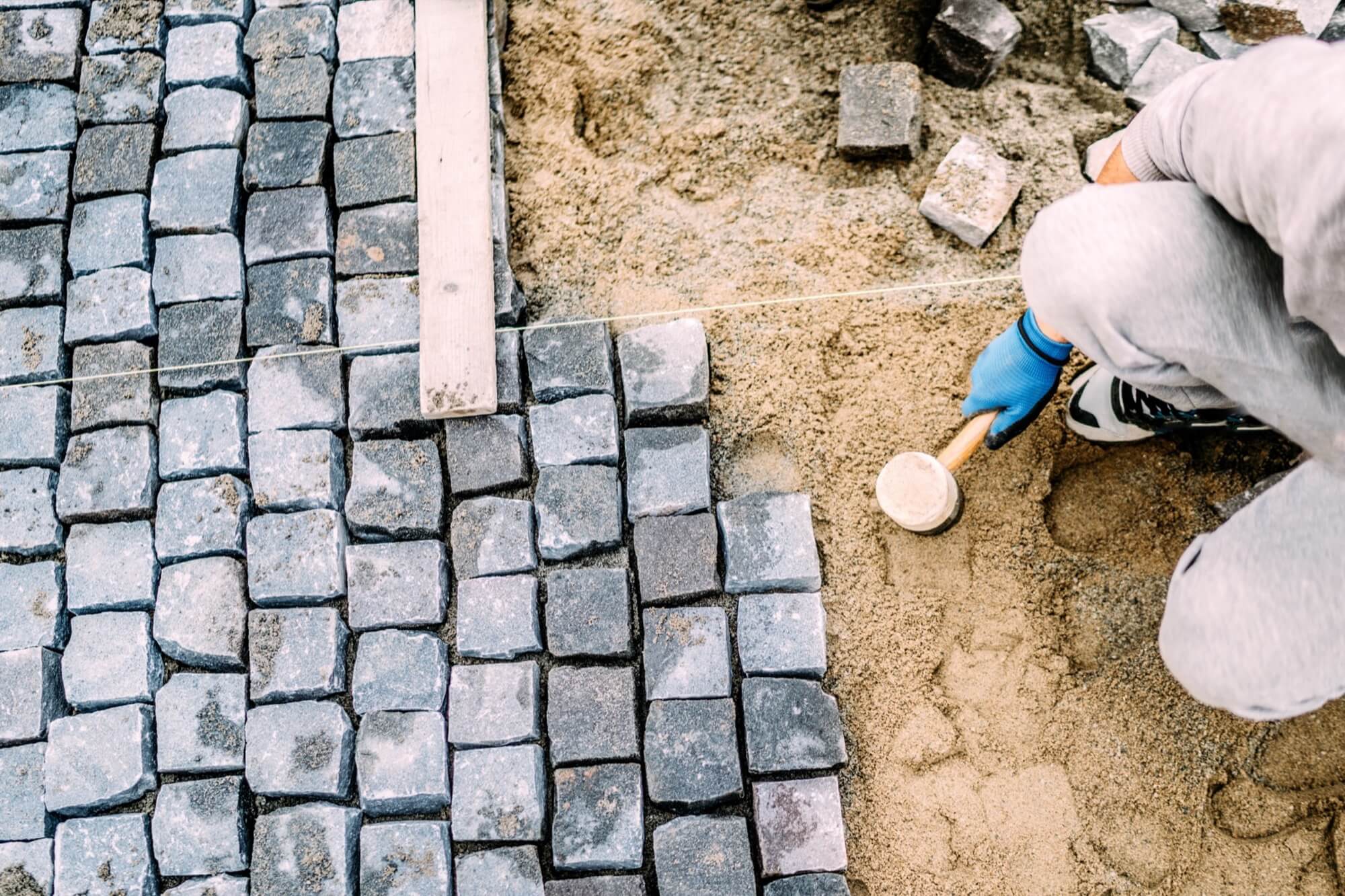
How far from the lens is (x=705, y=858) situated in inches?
94.2

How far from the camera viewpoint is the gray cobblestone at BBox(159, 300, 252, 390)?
2.75 m

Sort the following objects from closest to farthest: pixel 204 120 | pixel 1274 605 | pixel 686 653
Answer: pixel 1274 605
pixel 686 653
pixel 204 120

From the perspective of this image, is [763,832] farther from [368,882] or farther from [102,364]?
[102,364]

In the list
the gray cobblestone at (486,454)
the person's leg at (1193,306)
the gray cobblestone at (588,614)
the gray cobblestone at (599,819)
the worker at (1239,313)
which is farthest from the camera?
the gray cobblestone at (486,454)

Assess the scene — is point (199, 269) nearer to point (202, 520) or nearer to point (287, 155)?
point (287, 155)

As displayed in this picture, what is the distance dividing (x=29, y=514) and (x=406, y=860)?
53.6 inches

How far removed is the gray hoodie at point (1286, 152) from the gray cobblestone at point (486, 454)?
64.0 inches

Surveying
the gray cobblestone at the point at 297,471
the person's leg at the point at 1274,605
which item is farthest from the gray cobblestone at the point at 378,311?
the person's leg at the point at 1274,605

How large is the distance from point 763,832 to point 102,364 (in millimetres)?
2125

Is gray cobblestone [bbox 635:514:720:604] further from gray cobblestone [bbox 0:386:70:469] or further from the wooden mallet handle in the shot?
gray cobblestone [bbox 0:386:70:469]

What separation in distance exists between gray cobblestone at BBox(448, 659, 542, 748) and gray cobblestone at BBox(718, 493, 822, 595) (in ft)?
1.81

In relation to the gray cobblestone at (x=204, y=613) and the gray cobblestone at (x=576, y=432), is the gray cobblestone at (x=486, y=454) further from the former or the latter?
the gray cobblestone at (x=204, y=613)

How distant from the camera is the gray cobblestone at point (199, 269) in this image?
2807 millimetres

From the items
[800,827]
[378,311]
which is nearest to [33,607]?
[378,311]
